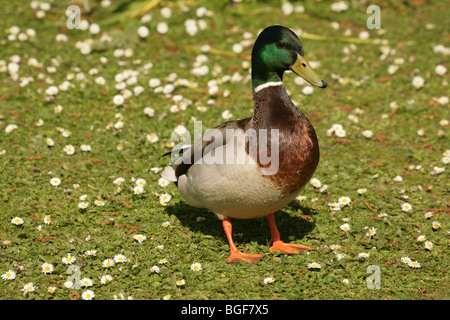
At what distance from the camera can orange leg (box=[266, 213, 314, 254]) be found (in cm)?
443

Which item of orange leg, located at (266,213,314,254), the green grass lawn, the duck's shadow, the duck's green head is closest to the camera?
the duck's green head

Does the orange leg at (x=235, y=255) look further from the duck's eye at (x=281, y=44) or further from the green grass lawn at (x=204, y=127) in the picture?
the duck's eye at (x=281, y=44)

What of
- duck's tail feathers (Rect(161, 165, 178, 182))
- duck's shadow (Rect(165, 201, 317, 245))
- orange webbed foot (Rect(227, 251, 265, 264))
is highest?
duck's tail feathers (Rect(161, 165, 178, 182))

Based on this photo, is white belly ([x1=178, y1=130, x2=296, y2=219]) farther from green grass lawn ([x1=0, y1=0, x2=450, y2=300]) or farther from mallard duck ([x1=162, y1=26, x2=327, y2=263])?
green grass lawn ([x1=0, y1=0, x2=450, y2=300])

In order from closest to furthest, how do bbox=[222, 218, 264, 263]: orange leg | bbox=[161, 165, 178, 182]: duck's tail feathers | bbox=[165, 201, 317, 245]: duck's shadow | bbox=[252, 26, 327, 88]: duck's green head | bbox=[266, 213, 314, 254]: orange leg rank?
bbox=[252, 26, 327, 88]: duck's green head → bbox=[222, 218, 264, 263]: orange leg → bbox=[266, 213, 314, 254]: orange leg → bbox=[161, 165, 178, 182]: duck's tail feathers → bbox=[165, 201, 317, 245]: duck's shadow

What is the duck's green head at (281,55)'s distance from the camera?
13.1 feet

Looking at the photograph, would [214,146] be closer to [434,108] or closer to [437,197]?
[437,197]

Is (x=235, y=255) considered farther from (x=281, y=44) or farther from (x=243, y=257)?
(x=281, y=44)

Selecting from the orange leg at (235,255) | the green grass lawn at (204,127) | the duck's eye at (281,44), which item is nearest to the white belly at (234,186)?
the orange leg at (235,255)

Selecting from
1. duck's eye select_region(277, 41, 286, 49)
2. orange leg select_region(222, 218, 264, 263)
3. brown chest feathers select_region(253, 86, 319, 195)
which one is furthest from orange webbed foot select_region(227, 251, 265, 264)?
duck's eye select_region(277, 41, 286, 49)

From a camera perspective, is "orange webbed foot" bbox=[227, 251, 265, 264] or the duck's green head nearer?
the duck's green head

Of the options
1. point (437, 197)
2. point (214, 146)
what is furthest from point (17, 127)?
point (437, 197)

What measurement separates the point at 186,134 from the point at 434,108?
9.58 ft

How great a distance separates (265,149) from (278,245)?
0.95 m
